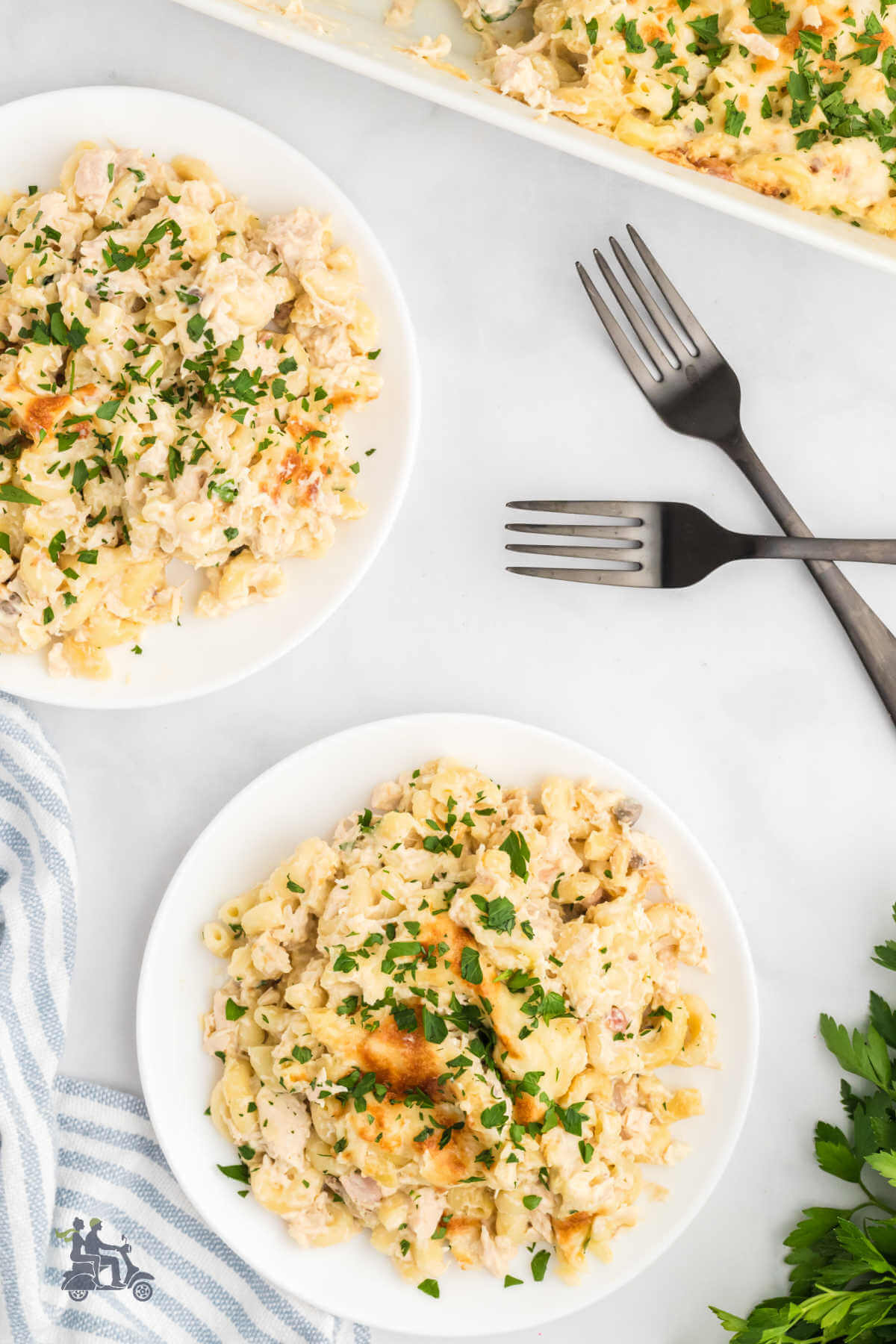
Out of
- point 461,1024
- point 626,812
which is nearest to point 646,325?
point 626,812

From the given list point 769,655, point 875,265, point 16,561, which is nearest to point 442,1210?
point 769,655

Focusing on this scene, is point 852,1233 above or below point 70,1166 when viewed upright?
above

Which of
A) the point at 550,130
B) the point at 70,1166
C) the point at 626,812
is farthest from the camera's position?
the point at 70,1166

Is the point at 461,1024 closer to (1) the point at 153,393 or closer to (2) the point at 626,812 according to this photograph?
(2) the point at 626,812

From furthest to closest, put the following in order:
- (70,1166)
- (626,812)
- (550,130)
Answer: (70,1166)
(626,812)
(550,130)

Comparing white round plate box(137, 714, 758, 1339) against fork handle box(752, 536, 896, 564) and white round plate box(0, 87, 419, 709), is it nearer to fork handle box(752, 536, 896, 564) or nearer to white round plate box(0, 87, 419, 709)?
white round plate box(0, 87, 419, 709)

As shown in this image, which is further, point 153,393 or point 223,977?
point 223,977

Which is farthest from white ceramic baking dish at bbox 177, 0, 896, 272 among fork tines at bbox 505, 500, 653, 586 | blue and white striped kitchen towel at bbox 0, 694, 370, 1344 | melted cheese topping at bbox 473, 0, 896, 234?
blue and white striped kitchen towel at bbox 0, 694, 370, 1344

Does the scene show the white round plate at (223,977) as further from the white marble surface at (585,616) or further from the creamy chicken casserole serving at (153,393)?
the creamy chicken casserole serving at (153,393)
